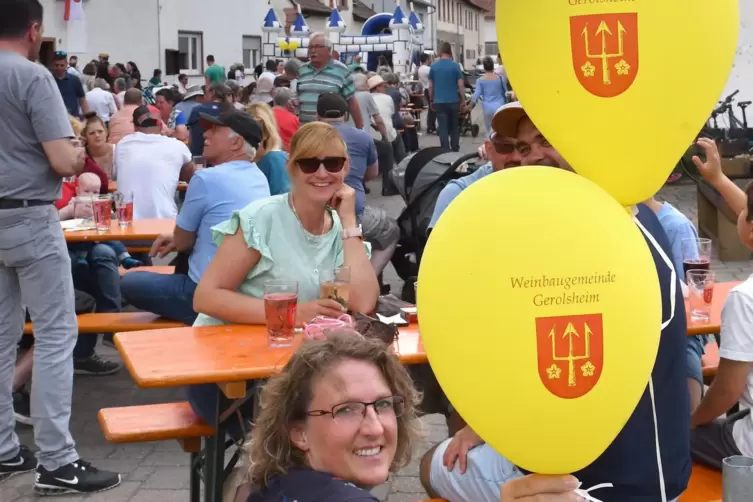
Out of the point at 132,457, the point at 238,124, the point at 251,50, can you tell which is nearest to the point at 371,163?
the point at 238,124

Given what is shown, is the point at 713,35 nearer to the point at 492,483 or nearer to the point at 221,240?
the point at 492,483

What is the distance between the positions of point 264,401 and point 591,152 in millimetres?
845

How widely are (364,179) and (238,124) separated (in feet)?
11.7

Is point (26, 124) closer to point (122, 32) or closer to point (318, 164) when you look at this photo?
point (318, 164)

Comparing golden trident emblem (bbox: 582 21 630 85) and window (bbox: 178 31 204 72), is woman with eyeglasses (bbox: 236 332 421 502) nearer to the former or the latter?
A: golden trident emblem (bbox: 582 21 630 85)

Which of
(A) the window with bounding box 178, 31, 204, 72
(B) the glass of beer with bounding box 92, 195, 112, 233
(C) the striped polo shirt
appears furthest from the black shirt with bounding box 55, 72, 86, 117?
(A) the window with bounding box 178, 31, 204, 72

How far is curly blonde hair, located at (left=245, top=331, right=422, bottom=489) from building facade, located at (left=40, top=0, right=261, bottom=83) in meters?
21.0

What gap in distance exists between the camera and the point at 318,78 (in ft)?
33.2

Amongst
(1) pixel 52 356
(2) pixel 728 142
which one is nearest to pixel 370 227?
(1) pixel 52 356

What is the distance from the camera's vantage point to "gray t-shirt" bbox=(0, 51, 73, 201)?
12.9 feet

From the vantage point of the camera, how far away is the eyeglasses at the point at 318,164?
383cm

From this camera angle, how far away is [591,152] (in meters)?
1.99

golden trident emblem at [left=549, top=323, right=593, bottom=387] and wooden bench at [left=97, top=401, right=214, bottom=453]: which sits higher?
golden trident emblem at [left=549, top=323, right=593, bottom=387]

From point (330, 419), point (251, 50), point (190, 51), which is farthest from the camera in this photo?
point (251, 50)
